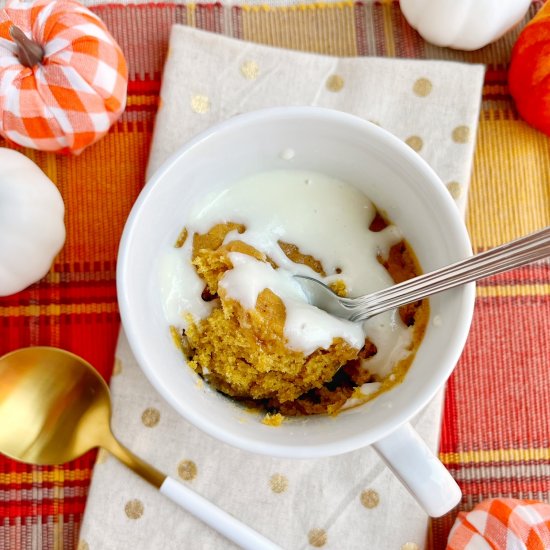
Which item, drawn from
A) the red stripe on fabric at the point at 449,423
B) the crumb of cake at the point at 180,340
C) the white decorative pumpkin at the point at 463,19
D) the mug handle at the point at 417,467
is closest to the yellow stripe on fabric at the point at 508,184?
the white decorative pumpkin at the point at 463,19

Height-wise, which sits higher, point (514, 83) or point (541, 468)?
point (514, 83)

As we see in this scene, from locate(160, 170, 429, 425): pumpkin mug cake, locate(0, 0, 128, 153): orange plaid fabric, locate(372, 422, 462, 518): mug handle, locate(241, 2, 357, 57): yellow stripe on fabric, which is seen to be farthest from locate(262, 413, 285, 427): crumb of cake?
locate(241, 2, 357, 57): yellow stripe on fabric

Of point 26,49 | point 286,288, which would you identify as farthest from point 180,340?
point 26,49

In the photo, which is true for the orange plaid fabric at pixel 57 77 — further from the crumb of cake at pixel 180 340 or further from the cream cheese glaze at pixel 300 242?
the crumb of cake at pixel 180 340

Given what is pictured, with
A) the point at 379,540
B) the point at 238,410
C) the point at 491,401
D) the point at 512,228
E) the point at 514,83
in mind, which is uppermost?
the point at 514,83

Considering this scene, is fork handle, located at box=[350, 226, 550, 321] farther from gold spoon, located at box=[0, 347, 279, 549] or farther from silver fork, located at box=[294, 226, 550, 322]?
gold spoon, located at box=[0, 347, 279, 549]

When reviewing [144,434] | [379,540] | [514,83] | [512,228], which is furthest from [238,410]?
[514,83]

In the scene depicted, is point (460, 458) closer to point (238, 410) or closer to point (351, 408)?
point (351, 408)

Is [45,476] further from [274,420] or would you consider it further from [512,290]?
[512,290]
